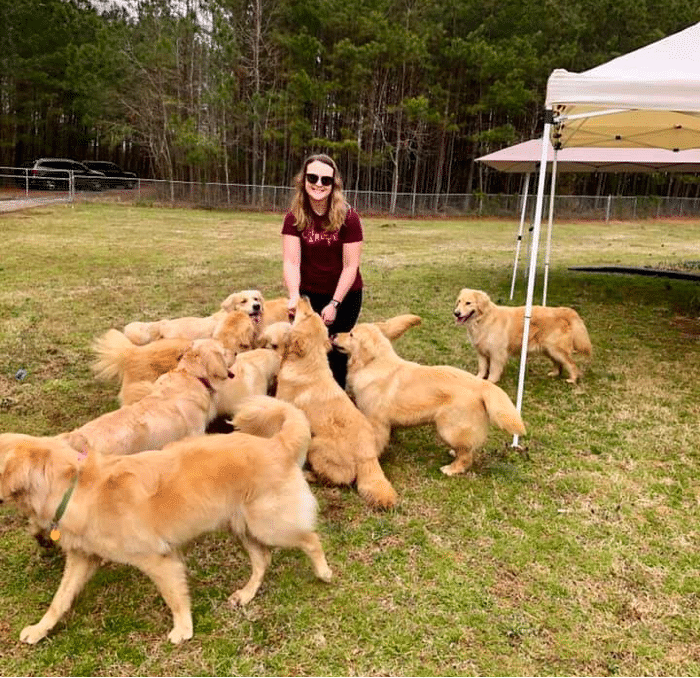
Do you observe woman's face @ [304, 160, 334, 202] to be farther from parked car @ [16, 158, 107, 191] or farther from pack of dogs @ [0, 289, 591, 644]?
parked car @ [16, 158, 107, 191]

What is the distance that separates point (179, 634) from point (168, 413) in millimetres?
1424

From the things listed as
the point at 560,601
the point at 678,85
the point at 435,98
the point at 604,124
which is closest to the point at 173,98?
the point at 435,98

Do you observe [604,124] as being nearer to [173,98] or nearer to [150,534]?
[150,534]

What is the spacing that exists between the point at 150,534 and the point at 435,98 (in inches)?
1492

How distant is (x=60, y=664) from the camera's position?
106 inches

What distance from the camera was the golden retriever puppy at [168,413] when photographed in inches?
140

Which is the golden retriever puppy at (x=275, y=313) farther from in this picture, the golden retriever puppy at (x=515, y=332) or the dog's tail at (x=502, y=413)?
the dog's tail at (x=502, y=413)

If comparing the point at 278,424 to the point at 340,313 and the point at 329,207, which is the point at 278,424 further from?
the point at 329,207

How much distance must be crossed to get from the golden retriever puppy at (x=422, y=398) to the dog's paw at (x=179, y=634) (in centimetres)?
206

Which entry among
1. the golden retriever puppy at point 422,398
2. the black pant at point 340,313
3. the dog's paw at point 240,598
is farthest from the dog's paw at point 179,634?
the black pant at point 340,313

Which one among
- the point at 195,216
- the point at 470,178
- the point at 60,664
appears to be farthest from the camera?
the point at 470,178

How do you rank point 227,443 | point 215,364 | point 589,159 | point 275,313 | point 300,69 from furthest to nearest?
point 300,69 → point 589,159 → point 275,313 → point 215,364 → point 227,443

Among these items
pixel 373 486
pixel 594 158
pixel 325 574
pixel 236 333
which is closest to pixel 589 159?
pixel 594 158

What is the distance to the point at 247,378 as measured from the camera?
15.4 feet
